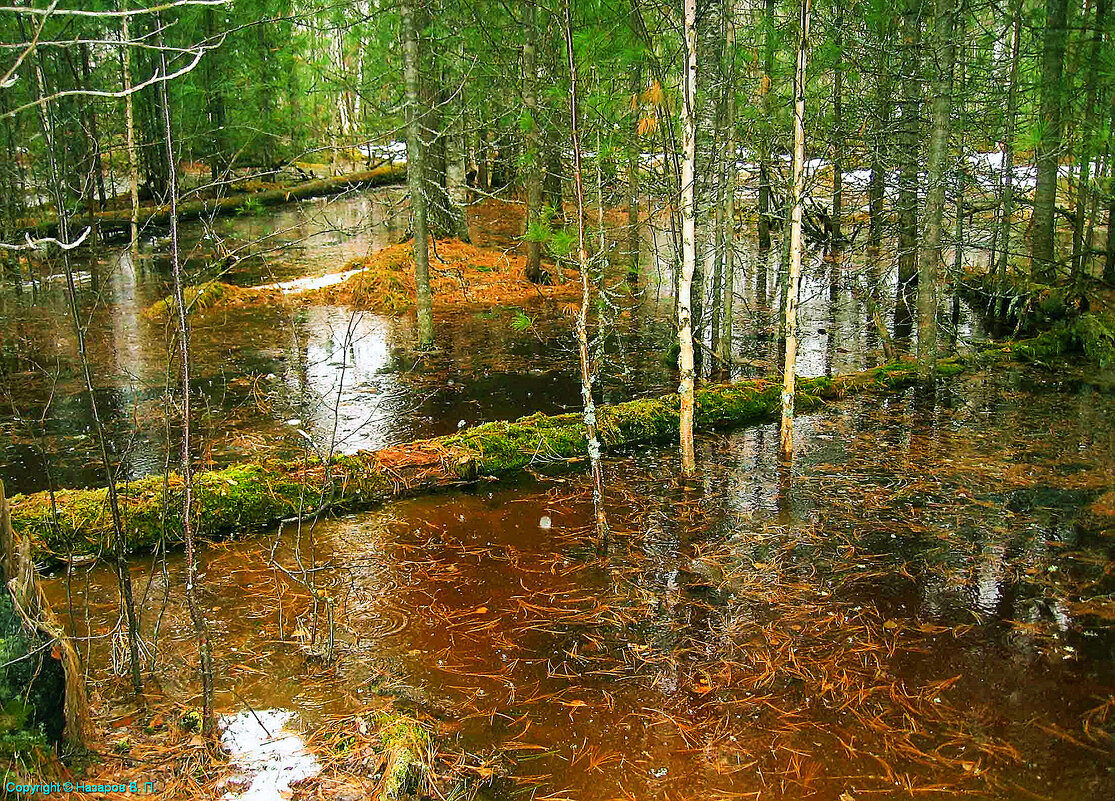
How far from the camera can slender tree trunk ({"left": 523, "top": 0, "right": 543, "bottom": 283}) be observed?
1334 centimetres

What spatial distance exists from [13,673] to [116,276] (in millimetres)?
18746

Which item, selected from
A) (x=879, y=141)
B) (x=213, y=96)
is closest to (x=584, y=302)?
(x=879, y=141)

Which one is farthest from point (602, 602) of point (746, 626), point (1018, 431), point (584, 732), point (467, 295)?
point (467, 295)

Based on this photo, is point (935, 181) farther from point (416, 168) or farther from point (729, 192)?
point (416, 168)

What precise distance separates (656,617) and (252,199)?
24412 millimetres

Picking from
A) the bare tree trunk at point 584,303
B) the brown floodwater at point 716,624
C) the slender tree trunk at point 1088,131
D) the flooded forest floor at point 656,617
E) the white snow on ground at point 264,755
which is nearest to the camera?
the white snow on ground at point 264,755

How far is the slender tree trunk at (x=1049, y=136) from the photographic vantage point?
12109 mm

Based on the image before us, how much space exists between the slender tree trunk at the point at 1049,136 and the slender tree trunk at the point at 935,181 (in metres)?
2.51

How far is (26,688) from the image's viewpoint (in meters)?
3.44

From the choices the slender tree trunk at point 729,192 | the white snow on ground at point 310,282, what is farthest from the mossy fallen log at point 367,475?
the white snow on ground at point 310,282

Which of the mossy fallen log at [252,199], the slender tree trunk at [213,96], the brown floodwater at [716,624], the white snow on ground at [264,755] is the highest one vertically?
the slender tree trunk at [213,96]

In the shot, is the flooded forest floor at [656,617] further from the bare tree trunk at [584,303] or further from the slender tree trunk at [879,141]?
the slender tree trunk at [879,141]

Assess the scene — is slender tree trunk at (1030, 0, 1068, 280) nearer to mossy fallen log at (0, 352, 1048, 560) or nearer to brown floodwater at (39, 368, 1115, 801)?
mossy fallen log at (0, 352, 1048, 560)

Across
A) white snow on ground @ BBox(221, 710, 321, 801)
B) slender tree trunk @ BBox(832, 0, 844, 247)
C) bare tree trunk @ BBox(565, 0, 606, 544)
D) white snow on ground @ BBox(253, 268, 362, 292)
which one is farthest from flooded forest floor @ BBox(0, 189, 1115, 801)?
white snow on ground @ BBox(253, 268, 362, 292)
